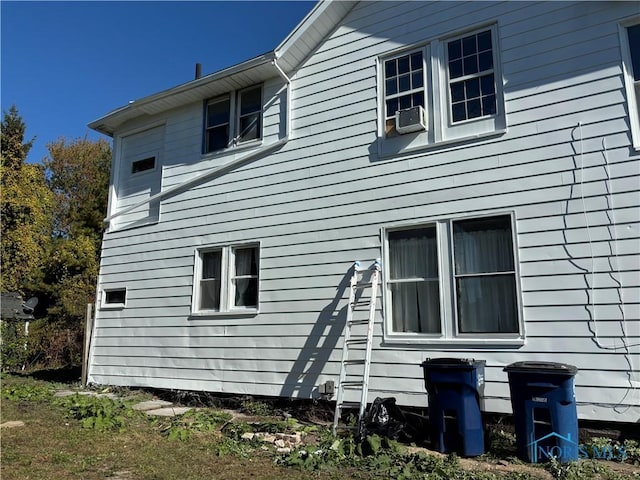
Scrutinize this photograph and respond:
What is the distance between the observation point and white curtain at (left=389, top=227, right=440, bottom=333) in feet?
23.5

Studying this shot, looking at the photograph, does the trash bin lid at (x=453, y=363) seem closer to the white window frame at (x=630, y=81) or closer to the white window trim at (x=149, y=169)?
the white window frame at (x=630, y=81)

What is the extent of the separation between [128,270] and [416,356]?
22.4ft

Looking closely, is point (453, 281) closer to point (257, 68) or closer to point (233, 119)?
point (257, 68)

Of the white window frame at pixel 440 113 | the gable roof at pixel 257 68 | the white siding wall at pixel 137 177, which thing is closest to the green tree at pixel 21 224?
the white siding wall at pixel 137 177

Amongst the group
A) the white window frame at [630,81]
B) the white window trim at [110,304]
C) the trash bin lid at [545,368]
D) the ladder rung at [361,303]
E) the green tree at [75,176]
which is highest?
the green tree at [75,176]

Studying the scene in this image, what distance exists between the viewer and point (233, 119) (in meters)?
9.93

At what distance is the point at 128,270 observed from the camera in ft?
35.6

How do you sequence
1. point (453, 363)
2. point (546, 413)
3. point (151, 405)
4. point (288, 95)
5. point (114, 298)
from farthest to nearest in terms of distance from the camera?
point (114, 298)
point (288, 95)
point (151, 405)
point (453, 363)
point (546, 413)

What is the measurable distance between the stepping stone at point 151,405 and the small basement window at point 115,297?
2.52 m

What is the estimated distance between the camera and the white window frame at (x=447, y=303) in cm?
645

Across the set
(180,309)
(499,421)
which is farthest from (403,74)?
(180,309)

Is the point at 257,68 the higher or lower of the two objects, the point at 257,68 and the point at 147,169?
the higher

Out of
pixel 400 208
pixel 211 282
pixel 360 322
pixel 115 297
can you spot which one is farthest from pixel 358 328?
pixel 115 297

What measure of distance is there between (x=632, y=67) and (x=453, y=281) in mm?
3529
